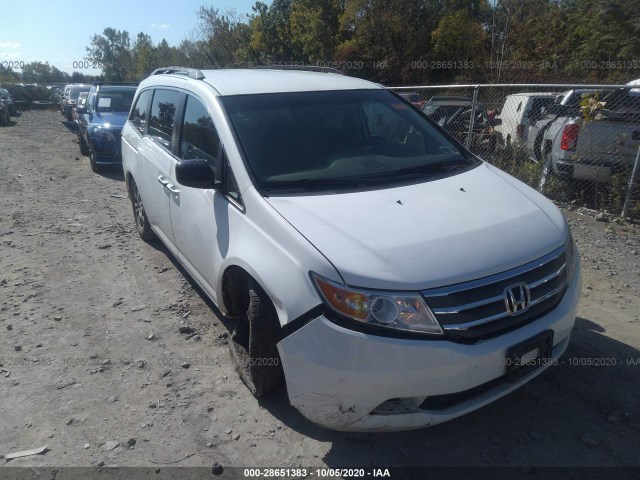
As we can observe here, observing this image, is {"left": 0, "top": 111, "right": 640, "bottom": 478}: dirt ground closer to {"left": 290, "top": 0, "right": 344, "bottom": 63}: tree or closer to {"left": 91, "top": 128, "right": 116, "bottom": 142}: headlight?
{"left": 91, "top": 128, "right": 116, "bottom": 142}: headlight

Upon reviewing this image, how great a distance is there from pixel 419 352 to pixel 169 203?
2.74 m

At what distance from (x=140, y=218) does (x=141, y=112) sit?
4.07ft

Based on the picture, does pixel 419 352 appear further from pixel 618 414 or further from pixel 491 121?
pixel 491 121

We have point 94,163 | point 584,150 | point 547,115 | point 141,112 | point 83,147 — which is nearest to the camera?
point 141,112

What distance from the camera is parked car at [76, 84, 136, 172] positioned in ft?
34.0

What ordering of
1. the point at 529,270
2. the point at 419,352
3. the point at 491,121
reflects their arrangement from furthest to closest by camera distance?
the point at 491,121
the point at 529,270
the point at 419,352

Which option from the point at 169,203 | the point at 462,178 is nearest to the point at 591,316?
the point at 462,178

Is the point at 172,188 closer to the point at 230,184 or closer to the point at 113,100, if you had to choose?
the point at 230,184

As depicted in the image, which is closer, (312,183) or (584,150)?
(312,183)

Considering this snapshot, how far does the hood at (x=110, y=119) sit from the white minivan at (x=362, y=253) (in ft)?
23.9

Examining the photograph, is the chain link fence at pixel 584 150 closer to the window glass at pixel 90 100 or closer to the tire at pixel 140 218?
the tire at pixel 140 218

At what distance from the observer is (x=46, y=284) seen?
4.96 metres

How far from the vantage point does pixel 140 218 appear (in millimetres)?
5977

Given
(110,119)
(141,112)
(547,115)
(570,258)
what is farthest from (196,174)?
(110,119)
